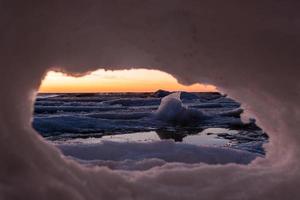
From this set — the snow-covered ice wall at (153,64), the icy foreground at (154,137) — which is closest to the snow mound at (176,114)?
the icy foreground at (154,137)

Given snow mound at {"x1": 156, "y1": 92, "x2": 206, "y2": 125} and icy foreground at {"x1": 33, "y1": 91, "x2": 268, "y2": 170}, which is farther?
snow mound at {"x1": 156, "y1": 92, "x2": 206, "y2": 125}

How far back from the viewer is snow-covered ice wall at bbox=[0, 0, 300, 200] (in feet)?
5.38

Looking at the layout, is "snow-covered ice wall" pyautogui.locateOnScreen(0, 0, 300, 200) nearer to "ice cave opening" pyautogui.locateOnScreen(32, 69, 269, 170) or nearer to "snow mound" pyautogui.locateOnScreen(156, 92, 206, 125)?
"ice cave opening" pyautogui.locateOnScreen(32, 69, 269, 170)

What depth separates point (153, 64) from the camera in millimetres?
2686

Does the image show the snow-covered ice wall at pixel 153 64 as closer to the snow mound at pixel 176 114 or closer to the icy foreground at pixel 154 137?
the icy foreground at pixel 154 137

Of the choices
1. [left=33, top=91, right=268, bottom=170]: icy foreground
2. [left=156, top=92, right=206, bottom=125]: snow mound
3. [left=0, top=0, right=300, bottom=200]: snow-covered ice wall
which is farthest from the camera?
[left=156, top=92, right=206, bottom=125]: snow mound

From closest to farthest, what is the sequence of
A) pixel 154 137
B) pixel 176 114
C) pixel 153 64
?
pixel 153 64 → pixel 154 137 → pixel 176 114

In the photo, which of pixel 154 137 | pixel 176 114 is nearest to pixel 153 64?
pixel 154 137

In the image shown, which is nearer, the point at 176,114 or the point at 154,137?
the point at 154,137

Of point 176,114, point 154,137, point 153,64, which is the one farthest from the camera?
point 176,114

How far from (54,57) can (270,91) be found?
124 cm

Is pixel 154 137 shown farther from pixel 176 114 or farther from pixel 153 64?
pixel 153 64

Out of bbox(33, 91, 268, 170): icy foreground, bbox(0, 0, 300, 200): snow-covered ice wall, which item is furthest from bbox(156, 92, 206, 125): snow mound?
bbox(0, 0, 300, 200): snow-covered ice wall

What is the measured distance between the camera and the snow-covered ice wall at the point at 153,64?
1641 millimetres
